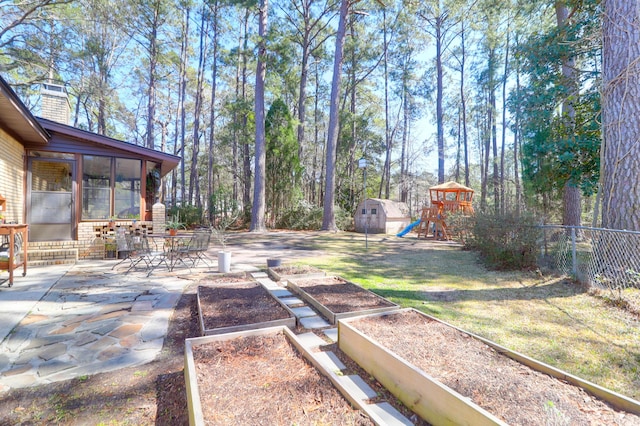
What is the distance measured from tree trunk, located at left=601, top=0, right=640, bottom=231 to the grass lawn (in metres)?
1.38

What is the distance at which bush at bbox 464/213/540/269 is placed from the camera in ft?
19.7

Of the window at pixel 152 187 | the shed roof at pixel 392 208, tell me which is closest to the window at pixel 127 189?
the window at pixel 152 187

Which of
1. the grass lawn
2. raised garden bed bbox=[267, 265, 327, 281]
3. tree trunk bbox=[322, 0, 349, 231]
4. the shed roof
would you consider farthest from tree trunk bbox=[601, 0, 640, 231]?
the shed roof

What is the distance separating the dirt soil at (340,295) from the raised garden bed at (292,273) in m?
0.21

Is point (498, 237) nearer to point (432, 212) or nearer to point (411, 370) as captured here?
point (411, 370)

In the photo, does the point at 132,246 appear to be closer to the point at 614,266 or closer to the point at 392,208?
the point at 614,266

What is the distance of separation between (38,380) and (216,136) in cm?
2310

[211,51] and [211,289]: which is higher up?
[211,51]

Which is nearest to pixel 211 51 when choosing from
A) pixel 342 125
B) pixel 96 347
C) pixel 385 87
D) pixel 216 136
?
pixel 216 136

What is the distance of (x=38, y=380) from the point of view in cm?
225

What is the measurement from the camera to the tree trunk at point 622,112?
4.65 metres

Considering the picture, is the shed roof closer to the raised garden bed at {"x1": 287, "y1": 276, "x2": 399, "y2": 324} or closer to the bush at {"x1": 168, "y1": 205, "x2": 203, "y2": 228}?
the bush at {"x1": 168, "y1": 205, "x2": 203, "y2": 228}

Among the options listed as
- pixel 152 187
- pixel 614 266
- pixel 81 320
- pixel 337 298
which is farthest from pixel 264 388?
pixel 152 187

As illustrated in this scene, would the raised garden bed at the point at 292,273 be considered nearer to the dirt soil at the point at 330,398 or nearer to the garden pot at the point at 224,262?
the garden pot at the point at 224,262
